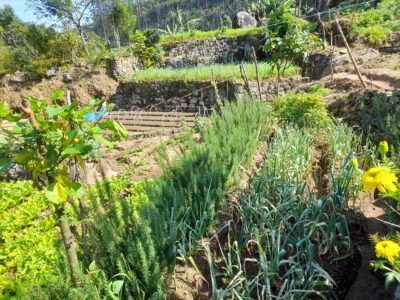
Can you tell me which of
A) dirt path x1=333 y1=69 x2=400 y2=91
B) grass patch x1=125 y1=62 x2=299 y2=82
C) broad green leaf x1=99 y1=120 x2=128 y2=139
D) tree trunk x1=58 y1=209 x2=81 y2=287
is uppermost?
broad green leaf x1=99 y1=120 x2=128 y2=139

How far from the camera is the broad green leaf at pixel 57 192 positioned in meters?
1.27

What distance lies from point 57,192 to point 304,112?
4738 mm

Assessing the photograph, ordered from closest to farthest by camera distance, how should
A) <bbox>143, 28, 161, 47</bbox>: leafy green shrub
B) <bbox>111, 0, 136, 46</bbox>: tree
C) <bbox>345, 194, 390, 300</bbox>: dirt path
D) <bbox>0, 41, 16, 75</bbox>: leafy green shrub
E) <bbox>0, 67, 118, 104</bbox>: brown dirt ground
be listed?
1. <bbox>345, 194, 390, 300</bbox>: dirt path
2. <bbox>0, 67, 118, 104</bbox>: brown dirt ground
3. <bbox>0, 41, 16, 75</bbox>: leafy green shrub
4. <bbox>143, 28, 161, 47</bbox>: leafy green shrub
5. <bbox>111, 0, 136, 46</bbox>: tree

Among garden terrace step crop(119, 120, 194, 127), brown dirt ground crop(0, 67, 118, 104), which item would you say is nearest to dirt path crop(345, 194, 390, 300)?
garden terrace step crop(119, 120, 194, 127)

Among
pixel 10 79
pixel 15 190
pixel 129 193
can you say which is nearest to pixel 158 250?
pixel 129 193

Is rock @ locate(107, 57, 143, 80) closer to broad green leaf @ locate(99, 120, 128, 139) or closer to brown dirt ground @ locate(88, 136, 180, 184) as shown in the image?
brown dirt ground @ locate(88, 136, 180, 184)

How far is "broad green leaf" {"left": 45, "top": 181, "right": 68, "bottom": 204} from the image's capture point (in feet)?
4.17

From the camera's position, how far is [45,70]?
1388 cm

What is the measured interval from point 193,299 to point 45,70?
14422mm

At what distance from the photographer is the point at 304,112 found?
532 cm

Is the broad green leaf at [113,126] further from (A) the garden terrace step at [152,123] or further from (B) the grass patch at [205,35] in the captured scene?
(B) the grass patch at [205,35]

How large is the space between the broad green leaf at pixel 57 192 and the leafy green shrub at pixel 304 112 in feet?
13.3

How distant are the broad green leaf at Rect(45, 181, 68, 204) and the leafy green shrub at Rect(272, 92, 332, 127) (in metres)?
4.06

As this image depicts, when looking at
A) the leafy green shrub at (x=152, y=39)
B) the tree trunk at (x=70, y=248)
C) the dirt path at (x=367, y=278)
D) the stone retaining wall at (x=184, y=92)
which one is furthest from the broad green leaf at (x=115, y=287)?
the leafy green shrub at (x=152, y=39)
